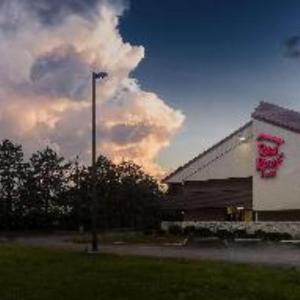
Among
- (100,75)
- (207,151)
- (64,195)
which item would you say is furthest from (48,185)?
(100,75)

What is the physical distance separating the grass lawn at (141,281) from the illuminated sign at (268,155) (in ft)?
125

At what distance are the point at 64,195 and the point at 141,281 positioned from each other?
70095 millimetres

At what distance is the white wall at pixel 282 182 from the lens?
2591 inches

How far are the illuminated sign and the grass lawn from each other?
38.0 m

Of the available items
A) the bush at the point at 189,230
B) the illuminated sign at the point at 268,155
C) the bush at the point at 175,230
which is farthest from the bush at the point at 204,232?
the illuminated sign at the point at 268,155

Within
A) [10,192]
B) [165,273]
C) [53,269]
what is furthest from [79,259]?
[10,192]

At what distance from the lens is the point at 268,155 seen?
67625mm

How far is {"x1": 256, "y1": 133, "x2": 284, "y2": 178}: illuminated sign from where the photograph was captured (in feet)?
220

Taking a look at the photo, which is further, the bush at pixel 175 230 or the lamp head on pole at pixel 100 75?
the bush at pixel 175 230

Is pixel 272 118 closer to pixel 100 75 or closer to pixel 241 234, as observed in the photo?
pixel 241 234

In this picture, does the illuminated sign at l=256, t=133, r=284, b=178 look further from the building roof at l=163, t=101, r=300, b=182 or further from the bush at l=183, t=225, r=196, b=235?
the bush at l=183, t=225, r=196, b=235

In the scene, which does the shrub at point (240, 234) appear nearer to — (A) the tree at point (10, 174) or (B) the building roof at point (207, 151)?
(B) the building roof at point (207, 151)

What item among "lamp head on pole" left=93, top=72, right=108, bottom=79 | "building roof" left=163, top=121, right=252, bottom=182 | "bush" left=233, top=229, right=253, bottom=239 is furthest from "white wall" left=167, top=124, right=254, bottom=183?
"lamp head on pole" left=93, top=72, right=108, bottom=79

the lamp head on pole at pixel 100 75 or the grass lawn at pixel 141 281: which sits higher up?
the lamp head on pole at pixel 100 75
